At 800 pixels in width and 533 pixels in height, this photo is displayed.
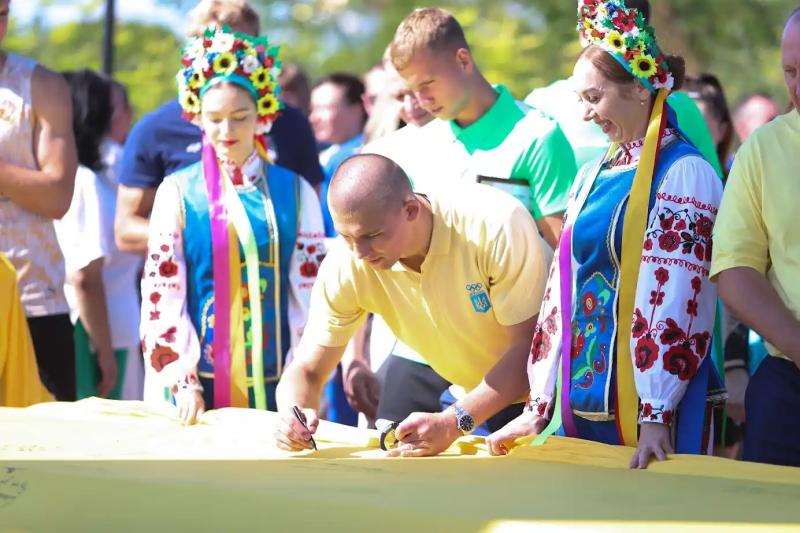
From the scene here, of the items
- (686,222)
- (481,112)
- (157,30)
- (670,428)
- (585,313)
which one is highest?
(157,30)

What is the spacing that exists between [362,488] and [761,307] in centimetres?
105

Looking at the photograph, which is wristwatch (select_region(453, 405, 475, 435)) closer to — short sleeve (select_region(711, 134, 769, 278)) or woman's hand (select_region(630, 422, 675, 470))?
woman's hand (select_region(630, 422, 675, 470))

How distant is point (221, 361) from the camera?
486 centimetres

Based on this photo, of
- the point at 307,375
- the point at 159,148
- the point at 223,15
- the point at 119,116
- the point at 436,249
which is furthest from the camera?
the point at 119,116

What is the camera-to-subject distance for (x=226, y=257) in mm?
4863

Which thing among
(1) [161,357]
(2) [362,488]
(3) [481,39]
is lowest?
(2) [362,488]

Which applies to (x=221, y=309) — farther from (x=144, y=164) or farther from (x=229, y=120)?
(x=144, y=164)

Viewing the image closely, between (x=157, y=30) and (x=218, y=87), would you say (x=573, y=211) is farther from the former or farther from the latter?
(x=157, y=30)

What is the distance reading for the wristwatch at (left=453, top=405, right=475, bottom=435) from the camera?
3910 millimetres

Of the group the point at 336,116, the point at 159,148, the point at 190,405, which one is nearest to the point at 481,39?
the point at 336,116

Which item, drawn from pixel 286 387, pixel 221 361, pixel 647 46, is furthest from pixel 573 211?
pixel 221 361

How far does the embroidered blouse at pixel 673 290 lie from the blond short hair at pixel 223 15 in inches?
91.1

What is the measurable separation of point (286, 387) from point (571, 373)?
0.85 m

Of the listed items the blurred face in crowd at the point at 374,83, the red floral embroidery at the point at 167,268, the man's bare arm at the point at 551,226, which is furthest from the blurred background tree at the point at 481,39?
the red floral embroidery at the point at 167,268
